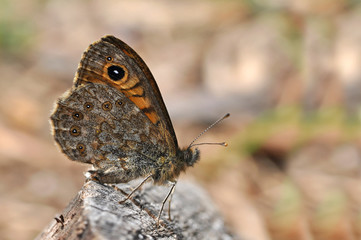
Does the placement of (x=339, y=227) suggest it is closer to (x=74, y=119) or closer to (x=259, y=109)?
(x=259, y=109)

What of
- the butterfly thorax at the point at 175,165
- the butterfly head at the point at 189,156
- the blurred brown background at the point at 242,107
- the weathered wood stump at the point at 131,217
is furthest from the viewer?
the blurred brown background at the point at 242,107

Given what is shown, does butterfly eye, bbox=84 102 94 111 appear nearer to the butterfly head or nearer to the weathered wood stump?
the weathered wood stump

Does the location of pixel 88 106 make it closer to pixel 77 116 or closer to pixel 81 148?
pixel 77 116

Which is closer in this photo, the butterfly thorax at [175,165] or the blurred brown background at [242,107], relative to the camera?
the butterfly thorax at [175,165]

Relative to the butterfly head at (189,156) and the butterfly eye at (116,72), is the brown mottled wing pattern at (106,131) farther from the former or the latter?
the butterfly head at (189,156)

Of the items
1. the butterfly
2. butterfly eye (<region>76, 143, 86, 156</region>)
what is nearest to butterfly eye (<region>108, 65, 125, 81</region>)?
the butterfly

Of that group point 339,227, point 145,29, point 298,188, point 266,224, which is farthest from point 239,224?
point 145,29

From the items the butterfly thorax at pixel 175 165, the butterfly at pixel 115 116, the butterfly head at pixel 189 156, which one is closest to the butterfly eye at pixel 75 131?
the butterfly at pixel 115 116
